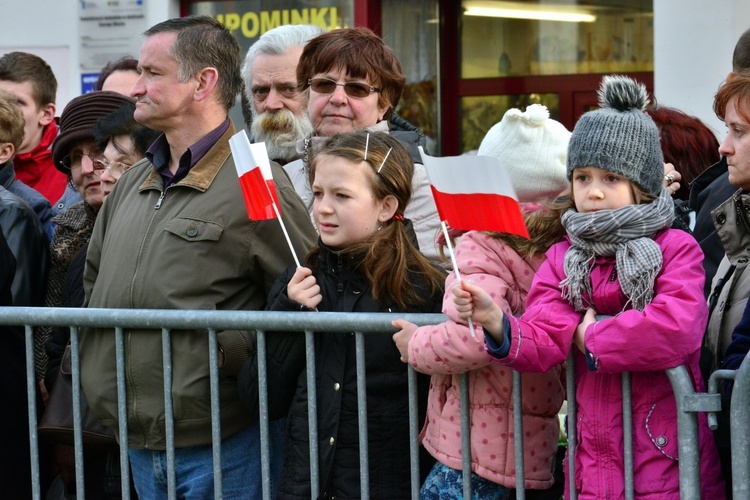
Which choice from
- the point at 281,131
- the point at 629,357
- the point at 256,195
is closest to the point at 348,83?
the point at 281,131

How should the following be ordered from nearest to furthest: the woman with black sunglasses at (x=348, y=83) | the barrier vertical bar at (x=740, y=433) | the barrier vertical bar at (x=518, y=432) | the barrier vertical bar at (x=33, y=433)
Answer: the barrier vertical bar at (x=740, y=433), the barrier vertical bar at (x=518, y=432), the barrier vertical bar at (x=33, y=433), the woman with black sunglasses at (x=348, y=83)

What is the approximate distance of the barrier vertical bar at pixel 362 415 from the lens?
336cm

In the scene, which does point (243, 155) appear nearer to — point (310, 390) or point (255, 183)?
point (255, 183)

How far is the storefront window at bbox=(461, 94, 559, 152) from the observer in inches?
331

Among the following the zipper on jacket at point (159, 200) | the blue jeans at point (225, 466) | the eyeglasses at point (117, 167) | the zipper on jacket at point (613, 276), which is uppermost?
the eyeglasses at point (117, 167)

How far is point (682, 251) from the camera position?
3.04 metres

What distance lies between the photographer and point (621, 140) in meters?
3.12

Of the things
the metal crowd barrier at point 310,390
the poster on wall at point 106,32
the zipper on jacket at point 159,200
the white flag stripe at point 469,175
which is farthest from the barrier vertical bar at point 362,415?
the poster on wall at point 106,32

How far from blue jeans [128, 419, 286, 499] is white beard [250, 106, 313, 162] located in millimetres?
1453

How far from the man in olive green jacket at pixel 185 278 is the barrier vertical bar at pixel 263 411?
0.22 m

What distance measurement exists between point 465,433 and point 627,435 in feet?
1.54

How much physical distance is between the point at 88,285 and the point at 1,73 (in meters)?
2.64

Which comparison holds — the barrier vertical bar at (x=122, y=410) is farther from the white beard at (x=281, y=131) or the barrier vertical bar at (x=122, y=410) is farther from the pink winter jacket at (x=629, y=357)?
the white beard at (x=281, y=131)

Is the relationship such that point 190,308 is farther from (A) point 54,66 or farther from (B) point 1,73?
(A) point 54,66
